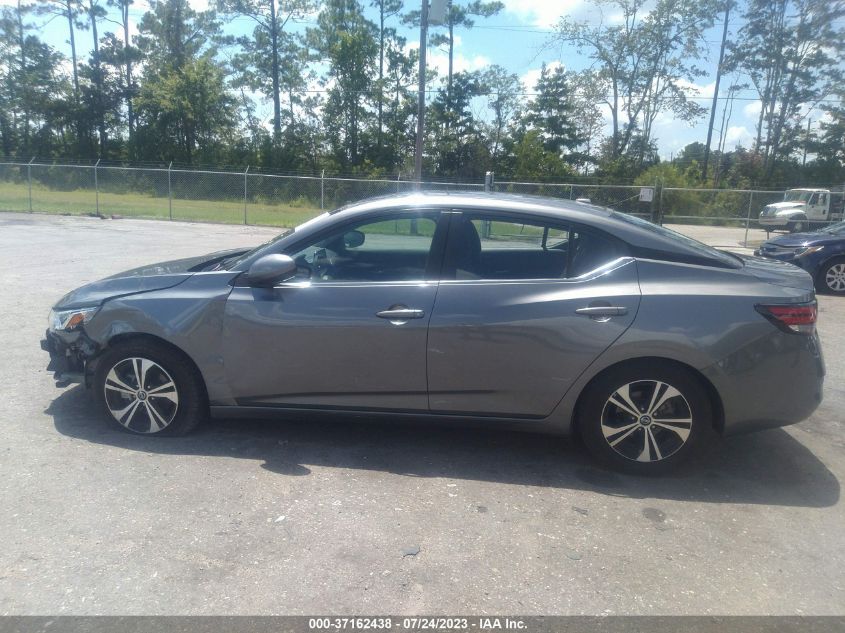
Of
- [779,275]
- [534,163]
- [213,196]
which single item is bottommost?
[213,196]

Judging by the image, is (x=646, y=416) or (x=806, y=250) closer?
(x=646, y=416)

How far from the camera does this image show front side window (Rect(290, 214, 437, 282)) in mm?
4121

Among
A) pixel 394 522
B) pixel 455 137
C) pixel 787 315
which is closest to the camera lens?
pixel 394 522

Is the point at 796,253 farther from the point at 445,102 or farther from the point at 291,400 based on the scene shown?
the point at 445,102

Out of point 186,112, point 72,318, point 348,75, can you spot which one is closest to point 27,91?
point 186,112

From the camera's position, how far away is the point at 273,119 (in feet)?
161

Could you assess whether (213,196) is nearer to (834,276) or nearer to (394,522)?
(834,276)

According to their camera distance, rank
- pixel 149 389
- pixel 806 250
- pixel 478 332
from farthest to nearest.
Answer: pixel 806 250 < pixel 149 389 < pixel 478 332

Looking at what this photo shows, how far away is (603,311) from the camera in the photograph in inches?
149

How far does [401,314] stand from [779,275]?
2288mm

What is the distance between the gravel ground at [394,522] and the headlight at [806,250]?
742 cm

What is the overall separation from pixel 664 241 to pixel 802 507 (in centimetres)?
166

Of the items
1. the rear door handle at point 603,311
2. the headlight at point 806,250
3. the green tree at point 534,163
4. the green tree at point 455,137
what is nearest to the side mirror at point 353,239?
the rear door handle at point 603,311

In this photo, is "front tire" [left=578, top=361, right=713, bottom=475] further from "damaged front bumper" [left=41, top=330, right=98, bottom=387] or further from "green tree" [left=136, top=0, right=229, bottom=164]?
"green tree" [left=136, top=0, right=229, bottom=164]
